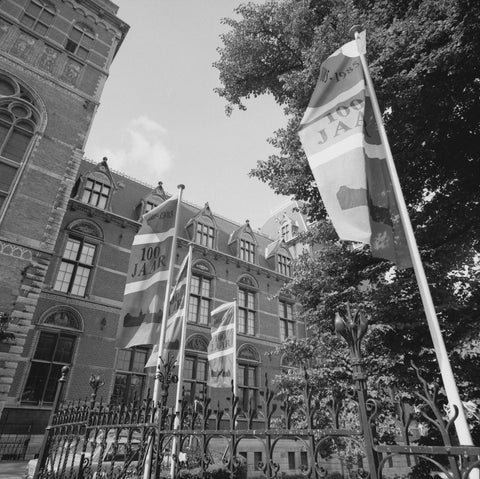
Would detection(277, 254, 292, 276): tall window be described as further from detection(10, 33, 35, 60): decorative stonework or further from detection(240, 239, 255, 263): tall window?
detection(10, 33, 35, 60): decorative stonework

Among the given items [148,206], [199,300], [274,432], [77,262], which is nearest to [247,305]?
[199,300]

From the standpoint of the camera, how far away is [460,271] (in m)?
7.79

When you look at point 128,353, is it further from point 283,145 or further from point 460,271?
point 460,271

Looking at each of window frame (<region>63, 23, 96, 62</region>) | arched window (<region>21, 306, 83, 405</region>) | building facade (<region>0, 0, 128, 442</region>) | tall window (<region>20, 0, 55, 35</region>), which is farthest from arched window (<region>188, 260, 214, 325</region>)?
tall window (<region>20, 0, 55, 35</region>)

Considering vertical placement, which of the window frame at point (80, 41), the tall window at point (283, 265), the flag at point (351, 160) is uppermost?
the window frame at point (80, 41)

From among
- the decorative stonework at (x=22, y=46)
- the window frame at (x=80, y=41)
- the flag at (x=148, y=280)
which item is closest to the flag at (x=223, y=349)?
the flag at (x=148, y=280)

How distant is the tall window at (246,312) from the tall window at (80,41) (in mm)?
16333

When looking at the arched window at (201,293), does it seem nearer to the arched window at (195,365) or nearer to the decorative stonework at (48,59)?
the arched window at (195,365)

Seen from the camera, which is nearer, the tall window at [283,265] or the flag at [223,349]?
the flag at [223,349]

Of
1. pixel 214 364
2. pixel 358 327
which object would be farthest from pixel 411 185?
pixel 214 364

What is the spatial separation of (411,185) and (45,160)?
548 inches

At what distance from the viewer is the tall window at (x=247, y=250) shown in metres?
22.6

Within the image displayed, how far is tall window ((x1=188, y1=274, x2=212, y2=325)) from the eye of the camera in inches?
728

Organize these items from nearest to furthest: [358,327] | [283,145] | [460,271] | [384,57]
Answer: [358,327] → [384,57] → [460,271] → [283,145]
